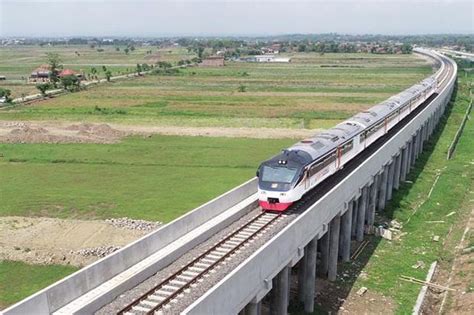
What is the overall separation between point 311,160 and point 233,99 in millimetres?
74698

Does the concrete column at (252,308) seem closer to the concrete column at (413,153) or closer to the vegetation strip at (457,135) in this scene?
the concrete column at (413,153)

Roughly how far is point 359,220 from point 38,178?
2988 centimetres

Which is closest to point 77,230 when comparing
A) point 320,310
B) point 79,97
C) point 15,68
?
point 320,310

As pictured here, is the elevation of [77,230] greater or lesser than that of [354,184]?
lesser

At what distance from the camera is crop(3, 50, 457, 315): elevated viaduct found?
16719 millimetres

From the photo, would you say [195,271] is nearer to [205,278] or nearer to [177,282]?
[205,278]

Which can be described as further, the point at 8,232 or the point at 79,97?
the point at 79,97

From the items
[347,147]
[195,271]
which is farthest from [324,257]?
[195,271]

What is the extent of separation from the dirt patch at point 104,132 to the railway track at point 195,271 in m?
42.2

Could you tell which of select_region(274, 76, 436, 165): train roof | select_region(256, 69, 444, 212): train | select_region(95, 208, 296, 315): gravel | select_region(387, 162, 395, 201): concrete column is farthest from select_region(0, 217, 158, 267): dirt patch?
select_region(387, 162, 395, 201): concrete column

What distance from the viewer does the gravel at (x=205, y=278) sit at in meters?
17.0

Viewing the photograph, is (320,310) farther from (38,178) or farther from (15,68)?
(15,68)

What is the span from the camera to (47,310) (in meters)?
16.3

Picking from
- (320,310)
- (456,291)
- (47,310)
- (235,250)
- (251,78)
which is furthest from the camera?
(251,78)
